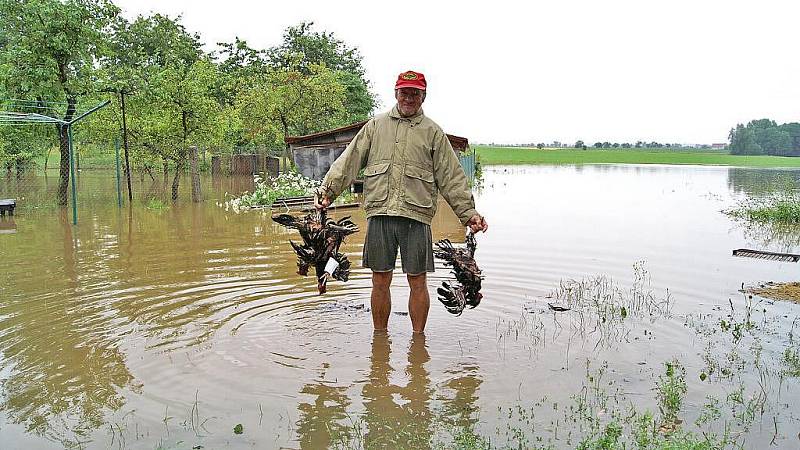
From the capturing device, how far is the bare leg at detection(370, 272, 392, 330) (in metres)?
5.70

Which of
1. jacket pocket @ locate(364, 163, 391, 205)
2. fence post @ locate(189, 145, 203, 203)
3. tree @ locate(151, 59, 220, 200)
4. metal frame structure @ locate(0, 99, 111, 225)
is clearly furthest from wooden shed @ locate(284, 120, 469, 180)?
jacket pocket @ locate(364, 163, 391, 205)

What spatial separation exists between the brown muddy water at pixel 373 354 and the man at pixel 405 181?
2.65 ft

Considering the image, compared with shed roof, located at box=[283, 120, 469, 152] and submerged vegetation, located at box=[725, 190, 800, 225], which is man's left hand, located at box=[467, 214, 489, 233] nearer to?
submerged vegetation, located at box=[725, 190, 800, 225]

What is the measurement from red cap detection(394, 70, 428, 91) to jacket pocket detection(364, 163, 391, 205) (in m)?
0.62

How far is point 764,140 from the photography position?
9431 cm

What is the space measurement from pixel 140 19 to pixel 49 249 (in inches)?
1302

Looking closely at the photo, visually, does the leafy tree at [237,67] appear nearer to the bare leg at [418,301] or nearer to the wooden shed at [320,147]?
the wooden shed at [320,147]

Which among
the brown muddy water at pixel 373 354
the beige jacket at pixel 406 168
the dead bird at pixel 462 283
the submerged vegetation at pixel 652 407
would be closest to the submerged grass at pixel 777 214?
the brown muddy water at pixel 373 354

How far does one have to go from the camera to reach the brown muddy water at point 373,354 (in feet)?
13.2

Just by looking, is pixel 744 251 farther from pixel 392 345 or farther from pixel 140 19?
pixel 140 19

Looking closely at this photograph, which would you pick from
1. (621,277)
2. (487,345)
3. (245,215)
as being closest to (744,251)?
(621,277)

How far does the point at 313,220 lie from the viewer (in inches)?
237

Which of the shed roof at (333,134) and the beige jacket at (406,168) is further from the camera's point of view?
the shed roof at (333,134)

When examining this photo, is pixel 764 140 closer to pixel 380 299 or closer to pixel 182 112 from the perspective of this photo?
pixel 182 112
